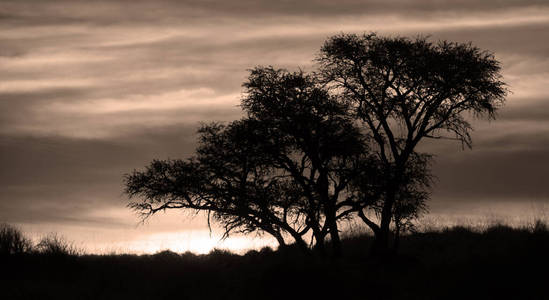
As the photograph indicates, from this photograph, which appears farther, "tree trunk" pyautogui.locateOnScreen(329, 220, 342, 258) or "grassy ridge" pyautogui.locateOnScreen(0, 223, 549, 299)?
"tree trunk" pyautogui.locateOnScreen(329, 220, 342, 258)

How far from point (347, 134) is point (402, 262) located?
689 cm

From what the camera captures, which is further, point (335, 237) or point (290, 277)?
point (335, 237)

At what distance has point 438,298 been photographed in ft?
97.6

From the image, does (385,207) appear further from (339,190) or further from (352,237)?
(352,237)

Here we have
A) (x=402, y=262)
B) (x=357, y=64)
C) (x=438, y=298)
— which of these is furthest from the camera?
(x=357, y=64)

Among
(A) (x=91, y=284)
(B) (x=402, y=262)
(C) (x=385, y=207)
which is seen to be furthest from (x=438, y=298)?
(A) (x=91, y=284)

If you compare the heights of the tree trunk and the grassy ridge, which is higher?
the tree trunk

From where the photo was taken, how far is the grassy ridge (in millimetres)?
30156

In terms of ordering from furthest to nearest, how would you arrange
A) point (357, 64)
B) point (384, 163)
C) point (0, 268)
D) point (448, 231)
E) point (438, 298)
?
point (448, 231) → point (357, 64) → point (384, 163) → point (0, 268) → point (438, 298)

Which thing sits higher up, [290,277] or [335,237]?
[335,237]

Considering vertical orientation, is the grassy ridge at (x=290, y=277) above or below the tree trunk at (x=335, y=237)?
below

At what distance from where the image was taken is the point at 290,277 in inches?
1216

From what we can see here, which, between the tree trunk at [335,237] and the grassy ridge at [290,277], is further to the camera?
the tree trunk at [335,237]

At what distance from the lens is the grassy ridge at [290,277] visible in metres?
30.2
